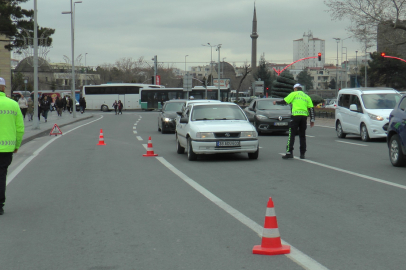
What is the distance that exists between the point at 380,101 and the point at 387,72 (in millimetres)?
66572

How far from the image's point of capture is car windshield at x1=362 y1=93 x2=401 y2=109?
19.8 m

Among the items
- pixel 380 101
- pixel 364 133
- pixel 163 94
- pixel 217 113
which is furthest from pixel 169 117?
pixel 163 94

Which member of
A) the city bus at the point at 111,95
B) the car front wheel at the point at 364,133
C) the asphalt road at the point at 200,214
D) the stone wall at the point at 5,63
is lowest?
the asphalt road at the point at 200,214

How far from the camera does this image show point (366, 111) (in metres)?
19.5

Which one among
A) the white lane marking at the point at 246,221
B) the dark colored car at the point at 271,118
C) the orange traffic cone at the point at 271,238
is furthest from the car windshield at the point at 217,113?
the orange traffic cone at the point at 271,238

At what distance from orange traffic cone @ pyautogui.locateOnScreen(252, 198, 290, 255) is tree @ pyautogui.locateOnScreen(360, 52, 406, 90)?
3149 inches

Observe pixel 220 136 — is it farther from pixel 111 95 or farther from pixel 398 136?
pixel 111 95

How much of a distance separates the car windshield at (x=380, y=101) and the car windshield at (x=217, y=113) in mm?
6904

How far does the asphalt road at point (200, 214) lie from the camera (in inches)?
201

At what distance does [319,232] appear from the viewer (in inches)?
239

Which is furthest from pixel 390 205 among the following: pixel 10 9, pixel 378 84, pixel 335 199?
pixel 378 84

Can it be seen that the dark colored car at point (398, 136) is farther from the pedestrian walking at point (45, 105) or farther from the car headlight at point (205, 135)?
the pedestrian walking at point (45, 105)

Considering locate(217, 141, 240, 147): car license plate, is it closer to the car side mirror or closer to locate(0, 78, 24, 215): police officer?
locate(0, 78, 24, 215): police officer

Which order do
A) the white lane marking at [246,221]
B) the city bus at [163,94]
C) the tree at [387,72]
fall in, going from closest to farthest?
the white lane marking at [246,221] < the city bus at [163,94] < the tree at [387,72]
